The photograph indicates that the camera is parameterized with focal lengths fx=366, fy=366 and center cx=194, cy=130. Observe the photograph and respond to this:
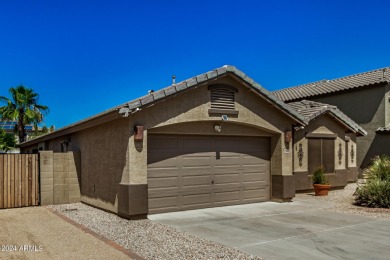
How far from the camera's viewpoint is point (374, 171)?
1395cm

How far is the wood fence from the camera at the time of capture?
12358mm

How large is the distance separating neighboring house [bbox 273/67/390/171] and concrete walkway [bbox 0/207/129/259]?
19237 mm

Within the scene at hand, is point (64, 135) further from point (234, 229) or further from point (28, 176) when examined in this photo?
point (234, 229)

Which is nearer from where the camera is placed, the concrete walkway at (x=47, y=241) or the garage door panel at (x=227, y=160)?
the concrete walkway at (x=47, y=241)

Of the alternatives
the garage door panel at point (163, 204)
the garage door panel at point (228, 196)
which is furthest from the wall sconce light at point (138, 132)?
the garage door panel at point (228, 196)

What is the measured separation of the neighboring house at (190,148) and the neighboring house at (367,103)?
1108cm

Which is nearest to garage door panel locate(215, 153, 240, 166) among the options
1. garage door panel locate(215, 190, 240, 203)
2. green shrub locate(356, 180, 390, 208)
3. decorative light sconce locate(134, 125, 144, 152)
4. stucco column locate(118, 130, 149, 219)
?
garage door panel locate(215, 190, 240, 203)

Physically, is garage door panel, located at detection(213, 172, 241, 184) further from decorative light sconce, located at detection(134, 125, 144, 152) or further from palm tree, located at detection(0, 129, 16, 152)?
palm tree, located at detection(0, 129, 16, 152)

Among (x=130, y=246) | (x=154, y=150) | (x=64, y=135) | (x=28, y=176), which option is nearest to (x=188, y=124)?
(x=154, y=150)

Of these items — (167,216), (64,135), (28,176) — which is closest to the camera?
(167,216)

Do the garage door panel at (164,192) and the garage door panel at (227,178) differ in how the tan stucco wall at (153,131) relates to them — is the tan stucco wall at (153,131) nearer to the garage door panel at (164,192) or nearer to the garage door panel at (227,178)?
the garage door panel at (164,192)

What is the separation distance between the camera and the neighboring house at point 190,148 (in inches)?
398

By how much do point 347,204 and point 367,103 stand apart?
1226 centimetres

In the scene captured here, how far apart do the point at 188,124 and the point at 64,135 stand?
23.5 ft
